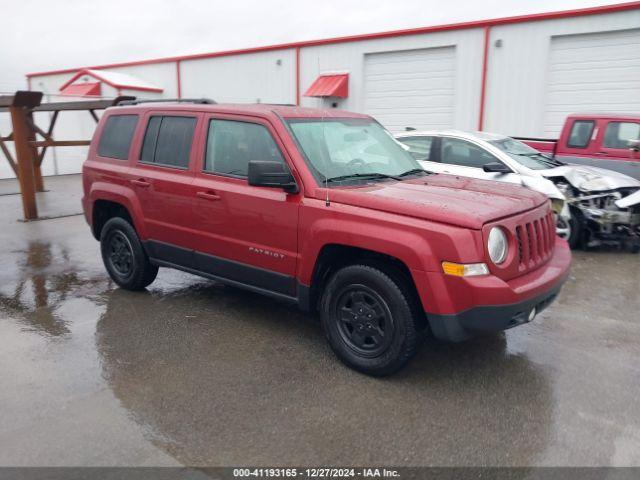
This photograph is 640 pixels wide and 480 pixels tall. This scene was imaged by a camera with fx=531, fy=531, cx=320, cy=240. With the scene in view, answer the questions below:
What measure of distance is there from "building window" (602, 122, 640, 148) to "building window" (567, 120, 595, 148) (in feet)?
0.92

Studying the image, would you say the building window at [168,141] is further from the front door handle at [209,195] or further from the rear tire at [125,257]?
the rear tire at [125,257]

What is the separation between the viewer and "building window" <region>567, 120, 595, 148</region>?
965cm

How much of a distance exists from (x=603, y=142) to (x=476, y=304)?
7.69 meters

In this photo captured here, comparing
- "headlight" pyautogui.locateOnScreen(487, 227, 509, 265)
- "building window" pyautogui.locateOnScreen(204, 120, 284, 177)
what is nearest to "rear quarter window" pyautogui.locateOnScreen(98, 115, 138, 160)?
"building window" pyautogui.locateOnScreen(204, 120, 284, 177)

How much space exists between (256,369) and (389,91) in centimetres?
1485

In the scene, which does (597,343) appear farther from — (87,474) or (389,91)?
(389,91)

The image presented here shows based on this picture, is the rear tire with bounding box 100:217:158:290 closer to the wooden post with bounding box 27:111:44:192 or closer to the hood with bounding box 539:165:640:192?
the hood with bounding box 539:165:640:192

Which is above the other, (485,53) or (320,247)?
(485,53)

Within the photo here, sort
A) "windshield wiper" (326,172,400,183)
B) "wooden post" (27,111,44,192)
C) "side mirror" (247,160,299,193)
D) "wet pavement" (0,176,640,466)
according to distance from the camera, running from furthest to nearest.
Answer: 1. "wooden post" (27,111,44,192)
2. "windshield wiper" (326,172,400,183)
3. "side mirror" (247,160,299,193)
4. "wet pavement" (0,176,640,466)

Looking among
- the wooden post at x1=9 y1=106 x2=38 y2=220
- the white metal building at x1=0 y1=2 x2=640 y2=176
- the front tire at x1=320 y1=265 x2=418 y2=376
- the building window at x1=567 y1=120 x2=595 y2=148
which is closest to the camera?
the front tire at x1=320 y1=265 x2=418 y2=376

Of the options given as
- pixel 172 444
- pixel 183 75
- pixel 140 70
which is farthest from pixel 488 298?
pixel 140 70

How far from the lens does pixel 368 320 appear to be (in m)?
3.79

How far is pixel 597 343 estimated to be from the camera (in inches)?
178

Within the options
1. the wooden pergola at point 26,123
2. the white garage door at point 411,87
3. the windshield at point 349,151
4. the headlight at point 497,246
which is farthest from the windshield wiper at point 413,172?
the white garage door at point 411,87
